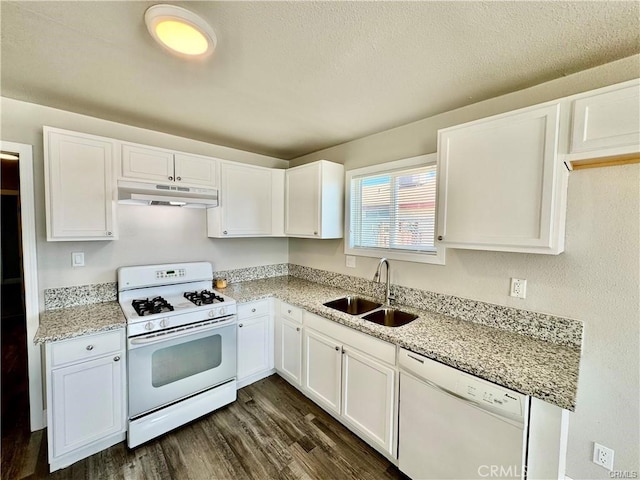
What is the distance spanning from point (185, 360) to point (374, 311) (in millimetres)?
1582

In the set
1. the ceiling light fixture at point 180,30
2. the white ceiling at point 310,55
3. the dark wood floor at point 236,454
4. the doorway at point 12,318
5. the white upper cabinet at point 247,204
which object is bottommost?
the dark wood floor at point 236,454

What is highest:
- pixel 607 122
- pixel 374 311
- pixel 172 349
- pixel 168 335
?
pixel 607 122

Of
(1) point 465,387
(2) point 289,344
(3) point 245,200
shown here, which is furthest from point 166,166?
(1) point 465,387

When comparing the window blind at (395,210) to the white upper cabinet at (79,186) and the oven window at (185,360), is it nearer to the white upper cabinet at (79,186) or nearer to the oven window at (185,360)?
the oven window at (185,360)

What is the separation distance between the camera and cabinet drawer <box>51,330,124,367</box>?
1646mm

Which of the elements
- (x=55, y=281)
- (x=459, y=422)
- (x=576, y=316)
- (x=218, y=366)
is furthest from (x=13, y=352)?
(x=576, y=316)

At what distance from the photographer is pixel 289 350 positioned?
2.56m

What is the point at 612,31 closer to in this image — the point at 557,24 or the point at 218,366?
the point at 557,24

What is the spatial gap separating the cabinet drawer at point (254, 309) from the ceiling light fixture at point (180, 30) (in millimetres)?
1947

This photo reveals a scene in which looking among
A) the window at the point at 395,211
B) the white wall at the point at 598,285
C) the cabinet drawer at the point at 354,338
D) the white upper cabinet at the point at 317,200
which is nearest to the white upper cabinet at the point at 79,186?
the white upper cabinet at the point at 317,200

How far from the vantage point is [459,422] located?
4.54 feet

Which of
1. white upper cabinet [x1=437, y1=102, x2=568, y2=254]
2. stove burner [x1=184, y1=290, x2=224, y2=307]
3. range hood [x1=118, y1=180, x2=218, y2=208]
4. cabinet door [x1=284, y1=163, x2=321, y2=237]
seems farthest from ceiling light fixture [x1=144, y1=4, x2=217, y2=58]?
stove burner [x1=184, y1=290, x2=224, y2=307]

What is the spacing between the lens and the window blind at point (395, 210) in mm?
2209

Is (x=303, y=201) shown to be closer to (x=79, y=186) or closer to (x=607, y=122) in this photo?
(x=79, y=186)
